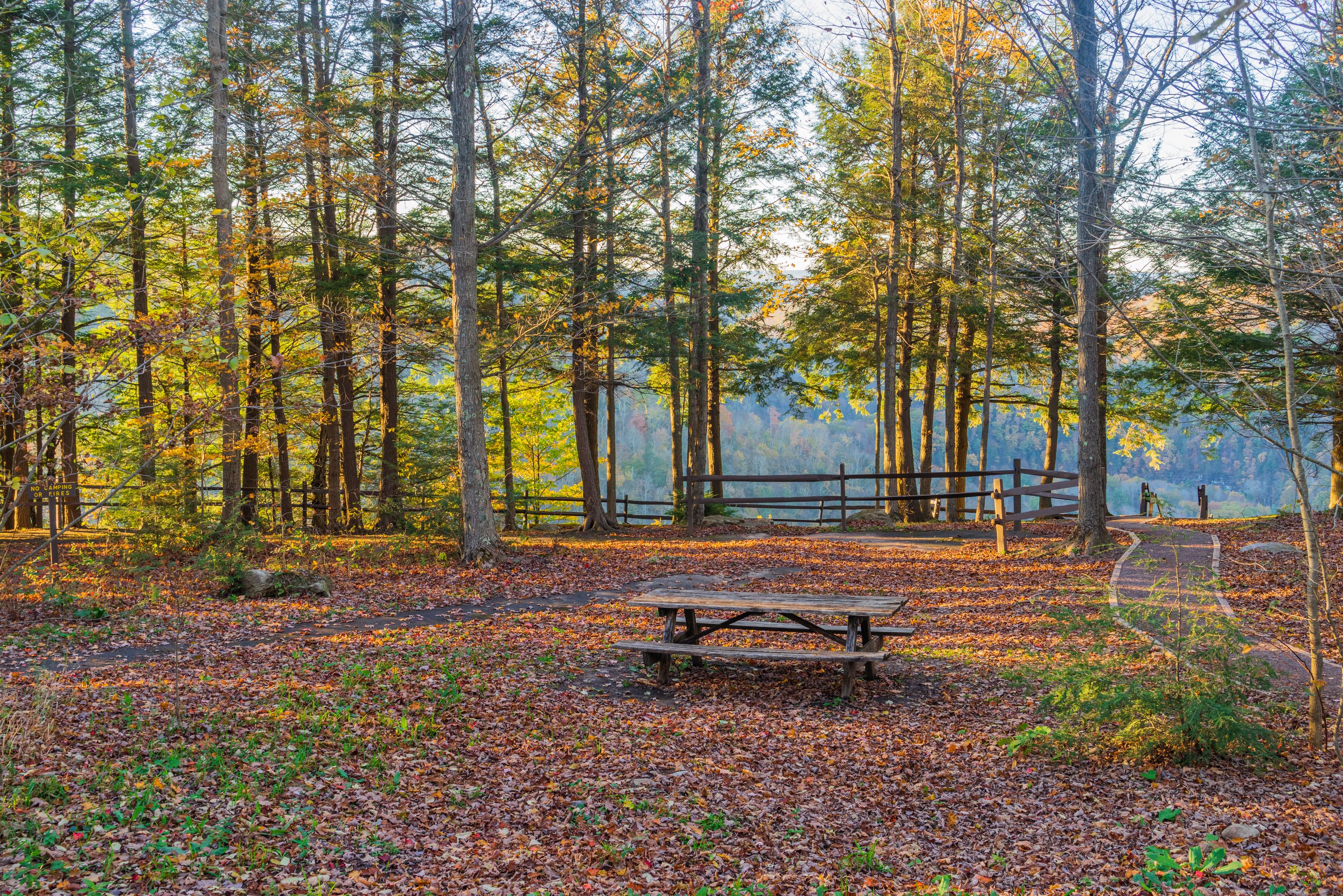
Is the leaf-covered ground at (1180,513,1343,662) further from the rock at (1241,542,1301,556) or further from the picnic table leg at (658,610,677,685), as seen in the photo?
the picnic table leg at (658,610,677,685)

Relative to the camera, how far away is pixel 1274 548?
11219 millimetres

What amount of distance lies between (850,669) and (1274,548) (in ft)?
27.3

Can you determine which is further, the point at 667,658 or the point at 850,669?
the point at 667,658

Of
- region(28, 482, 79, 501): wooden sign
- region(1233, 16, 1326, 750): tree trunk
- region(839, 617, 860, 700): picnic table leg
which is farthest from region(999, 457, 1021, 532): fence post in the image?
region(28, 482, 79, 501): wooden sign

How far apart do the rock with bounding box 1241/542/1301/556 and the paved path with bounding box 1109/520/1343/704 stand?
410mm

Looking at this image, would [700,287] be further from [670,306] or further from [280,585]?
[280,585]

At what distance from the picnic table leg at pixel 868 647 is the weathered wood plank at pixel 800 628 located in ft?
0.19

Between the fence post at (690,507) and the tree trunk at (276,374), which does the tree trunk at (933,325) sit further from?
the tree trunk at (276,374)

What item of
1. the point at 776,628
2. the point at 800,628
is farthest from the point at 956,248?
the point at 776,628

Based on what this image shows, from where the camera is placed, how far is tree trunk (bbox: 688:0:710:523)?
55.9 ft

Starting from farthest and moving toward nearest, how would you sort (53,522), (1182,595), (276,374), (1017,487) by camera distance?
(1017,487)
(276,374)
(53,522)
(1182,595)

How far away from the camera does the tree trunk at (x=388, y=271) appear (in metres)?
13.8

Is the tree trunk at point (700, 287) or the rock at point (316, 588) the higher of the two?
the tree trunk at point (700, 287)

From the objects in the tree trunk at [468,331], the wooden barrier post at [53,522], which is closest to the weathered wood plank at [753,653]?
the tree trunk at [468,331]
